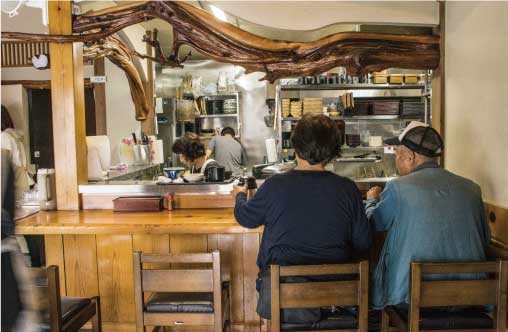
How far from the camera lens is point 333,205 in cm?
187

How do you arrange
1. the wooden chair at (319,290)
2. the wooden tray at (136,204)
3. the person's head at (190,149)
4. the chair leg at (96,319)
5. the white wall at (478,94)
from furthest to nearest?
the person's head at (190,149)
the wooden tray at (136,204)
the white wall at (478,94)
the chair leg at (96,319)
the wooden chair at (319,290)

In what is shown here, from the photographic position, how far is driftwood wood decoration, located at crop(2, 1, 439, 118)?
3160 millimetres

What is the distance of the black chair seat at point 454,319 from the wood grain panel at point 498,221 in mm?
586

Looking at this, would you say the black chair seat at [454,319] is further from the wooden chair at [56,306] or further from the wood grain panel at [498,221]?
the wooden chair at [56,306]

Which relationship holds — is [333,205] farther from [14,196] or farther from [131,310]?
[131,310]

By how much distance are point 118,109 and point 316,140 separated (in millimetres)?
4916

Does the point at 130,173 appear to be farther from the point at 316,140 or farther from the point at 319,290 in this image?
the point at 319,290

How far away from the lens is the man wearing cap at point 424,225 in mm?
1900

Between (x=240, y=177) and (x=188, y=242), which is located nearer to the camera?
Result: (x=188, y=242)

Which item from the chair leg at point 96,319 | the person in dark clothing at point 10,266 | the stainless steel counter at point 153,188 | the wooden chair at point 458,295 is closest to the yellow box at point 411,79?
the stainless steel counter at point 153,188

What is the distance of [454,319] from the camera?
1869 millimetres

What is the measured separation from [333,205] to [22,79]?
5.90 m

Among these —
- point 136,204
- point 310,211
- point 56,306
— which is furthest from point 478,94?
point 56,306

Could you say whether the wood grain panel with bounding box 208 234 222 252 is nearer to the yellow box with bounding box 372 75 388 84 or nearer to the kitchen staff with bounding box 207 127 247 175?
the kitchen staff with bounding box 207 127 247 175
